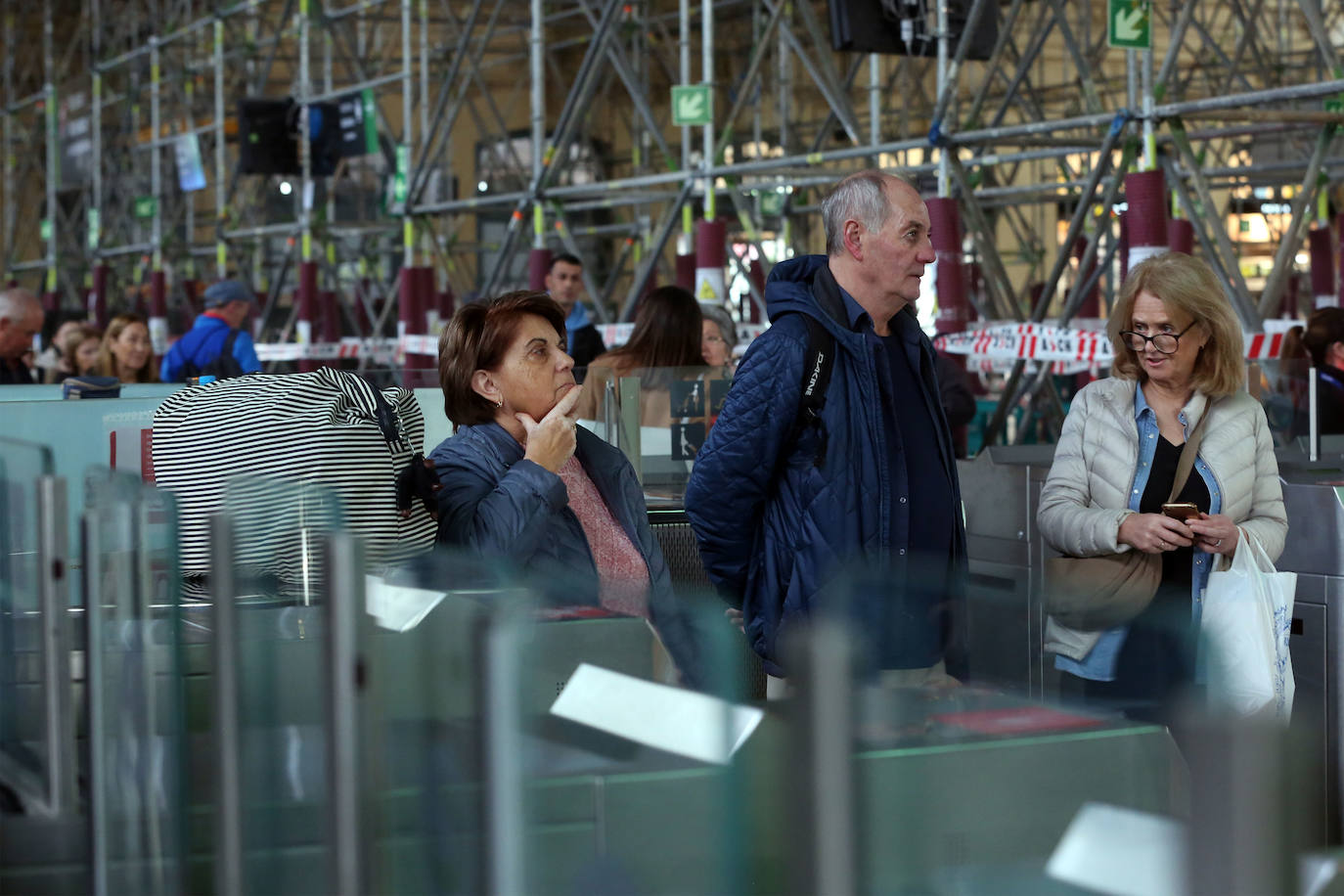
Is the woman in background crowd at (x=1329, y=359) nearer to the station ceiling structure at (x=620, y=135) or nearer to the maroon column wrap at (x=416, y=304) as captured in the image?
the station ceiling structure at (x=620, y=135)

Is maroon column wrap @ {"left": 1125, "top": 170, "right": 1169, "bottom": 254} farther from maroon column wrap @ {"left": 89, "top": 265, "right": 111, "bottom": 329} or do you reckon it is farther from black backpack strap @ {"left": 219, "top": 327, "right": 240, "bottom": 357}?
maroon column wrap @ {"left": 89, "top": 265, "right": 111, "bottom": 329}

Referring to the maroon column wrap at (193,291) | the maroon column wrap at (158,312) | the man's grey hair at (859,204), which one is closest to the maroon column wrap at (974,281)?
the maroon column wrap at (158,312)

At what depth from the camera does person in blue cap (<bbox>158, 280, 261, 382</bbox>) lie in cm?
914

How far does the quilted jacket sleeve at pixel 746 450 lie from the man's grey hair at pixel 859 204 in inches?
7.8

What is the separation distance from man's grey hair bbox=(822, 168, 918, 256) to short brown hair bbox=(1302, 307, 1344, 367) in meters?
3.32

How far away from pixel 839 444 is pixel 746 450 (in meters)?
0.17

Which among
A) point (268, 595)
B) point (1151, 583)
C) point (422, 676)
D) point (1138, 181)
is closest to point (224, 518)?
point (268, 595)

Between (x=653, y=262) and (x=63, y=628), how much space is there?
876 centimetres

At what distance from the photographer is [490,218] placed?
23.7m

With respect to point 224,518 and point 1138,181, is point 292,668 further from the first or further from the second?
point 1138,181

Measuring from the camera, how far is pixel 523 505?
10.5 ft

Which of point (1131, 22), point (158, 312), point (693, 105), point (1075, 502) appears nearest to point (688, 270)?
point (693, 105)

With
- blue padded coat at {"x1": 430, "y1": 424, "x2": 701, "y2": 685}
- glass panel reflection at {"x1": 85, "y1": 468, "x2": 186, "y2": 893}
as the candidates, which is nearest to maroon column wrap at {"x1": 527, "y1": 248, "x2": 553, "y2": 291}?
blue padded coat at {"x1": 430, "y1": 424, "x2": 701, "y2": 685}

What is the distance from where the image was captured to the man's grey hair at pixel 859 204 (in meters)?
3.32
